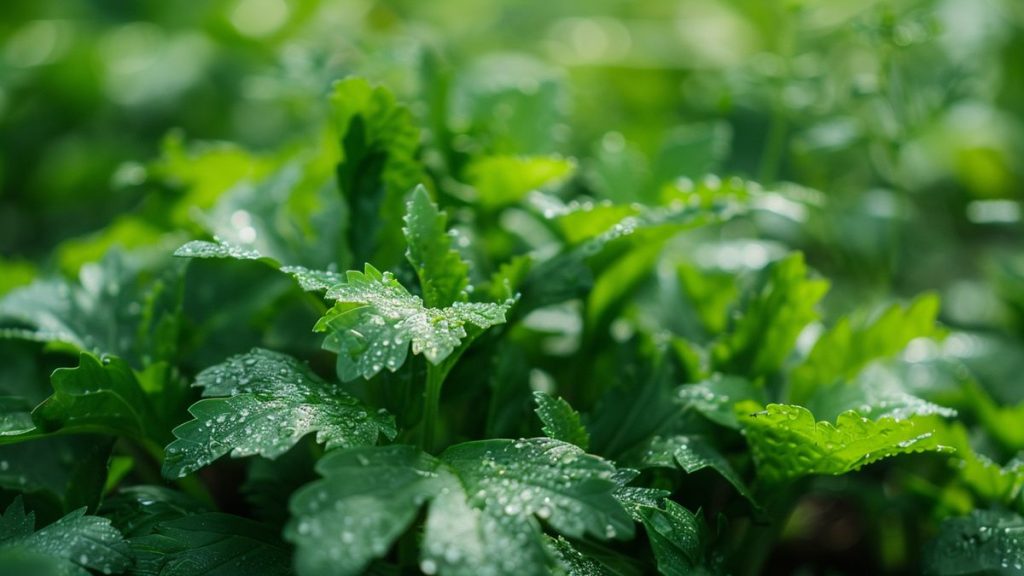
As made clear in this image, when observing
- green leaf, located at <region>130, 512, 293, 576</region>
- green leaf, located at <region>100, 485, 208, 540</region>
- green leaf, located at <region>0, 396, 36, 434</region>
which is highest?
green leaf, located at <region>0, 396, 36, 434</region>

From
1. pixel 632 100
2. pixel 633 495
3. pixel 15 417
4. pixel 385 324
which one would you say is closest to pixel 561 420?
pixel 633 495

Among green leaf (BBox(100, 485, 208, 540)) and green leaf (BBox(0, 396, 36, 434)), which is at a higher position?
green leaf (BBox(0, 396, 36, 434))

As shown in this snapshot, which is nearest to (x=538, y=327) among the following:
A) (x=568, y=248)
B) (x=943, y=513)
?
(x=568, y=248)

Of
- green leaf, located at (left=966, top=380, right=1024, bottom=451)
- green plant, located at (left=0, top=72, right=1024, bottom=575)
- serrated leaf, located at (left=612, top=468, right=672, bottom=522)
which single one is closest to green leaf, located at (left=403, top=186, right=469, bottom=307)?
green plant, located at (left=0, top=72, right=1024, bottom=575)

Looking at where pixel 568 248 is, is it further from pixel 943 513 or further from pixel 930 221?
pixel 930 221

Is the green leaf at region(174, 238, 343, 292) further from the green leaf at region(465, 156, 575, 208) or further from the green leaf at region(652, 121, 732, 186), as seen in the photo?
the green leaf at region(652, 121, 732, 186)

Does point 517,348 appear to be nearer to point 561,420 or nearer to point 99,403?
point 561,420
